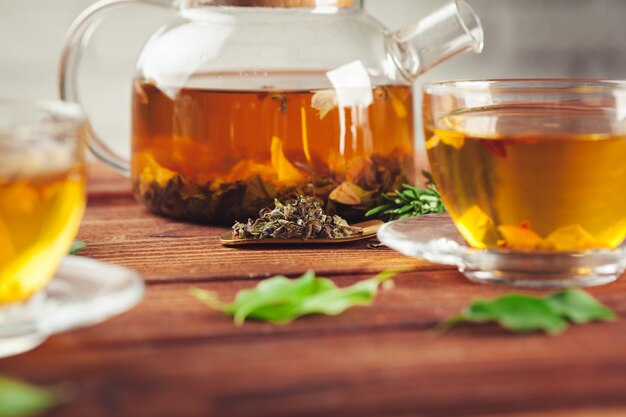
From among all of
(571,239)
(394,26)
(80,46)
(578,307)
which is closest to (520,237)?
(571,239)


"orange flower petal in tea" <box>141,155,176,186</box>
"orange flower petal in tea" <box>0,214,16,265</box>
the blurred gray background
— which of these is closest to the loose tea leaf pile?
"orange flower petal in tea" <box>141,155,176,186</box>

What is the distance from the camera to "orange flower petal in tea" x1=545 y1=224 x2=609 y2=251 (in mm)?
821

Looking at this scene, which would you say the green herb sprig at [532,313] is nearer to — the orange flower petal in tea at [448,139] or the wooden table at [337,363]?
the wooden table at [337,363]

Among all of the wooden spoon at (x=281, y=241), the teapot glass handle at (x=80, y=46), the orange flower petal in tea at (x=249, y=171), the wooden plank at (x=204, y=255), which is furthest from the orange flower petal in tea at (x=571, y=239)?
the teapot glass handle at (x=80, y=46)

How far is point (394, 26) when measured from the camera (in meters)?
2.46

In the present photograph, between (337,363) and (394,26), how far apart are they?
6.41 ft

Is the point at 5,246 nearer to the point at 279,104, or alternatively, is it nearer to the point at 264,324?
the point at 264,324

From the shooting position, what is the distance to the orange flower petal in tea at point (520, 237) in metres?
0.83

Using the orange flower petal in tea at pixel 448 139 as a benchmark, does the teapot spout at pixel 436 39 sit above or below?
above

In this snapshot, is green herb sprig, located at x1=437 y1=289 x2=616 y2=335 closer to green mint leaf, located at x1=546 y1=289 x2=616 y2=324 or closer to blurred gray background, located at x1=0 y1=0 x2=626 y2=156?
green mint leaf, located at x1=546 y1=289 x2=616 y2=324

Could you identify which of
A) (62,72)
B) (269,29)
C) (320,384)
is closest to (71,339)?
(320,384)

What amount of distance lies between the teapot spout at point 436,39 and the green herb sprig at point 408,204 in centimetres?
15

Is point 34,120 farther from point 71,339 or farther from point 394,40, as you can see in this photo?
point 394,40

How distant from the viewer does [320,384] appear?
57cm
